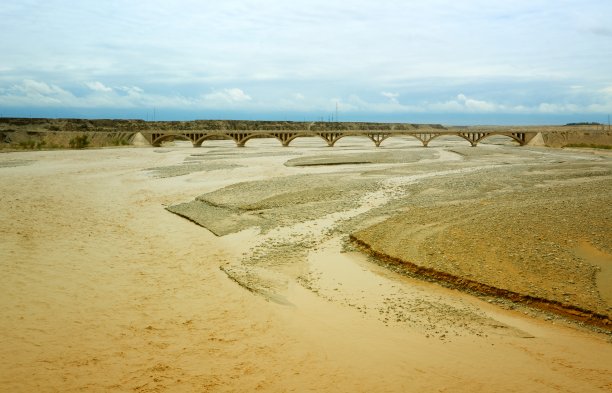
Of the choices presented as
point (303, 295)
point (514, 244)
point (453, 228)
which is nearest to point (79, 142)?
point (453, 228)

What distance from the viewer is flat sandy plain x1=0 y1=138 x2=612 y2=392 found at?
728 centimetres

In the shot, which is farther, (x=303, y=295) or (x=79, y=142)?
(x=79, y=142)

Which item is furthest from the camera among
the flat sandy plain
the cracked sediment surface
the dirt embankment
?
the cracked sediment surface

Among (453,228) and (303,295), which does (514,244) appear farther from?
(303,295)

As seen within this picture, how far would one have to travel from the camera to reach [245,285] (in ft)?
35.6

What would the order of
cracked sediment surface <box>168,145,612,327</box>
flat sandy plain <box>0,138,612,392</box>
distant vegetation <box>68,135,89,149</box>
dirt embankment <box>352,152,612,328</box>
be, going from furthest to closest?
distant vegetation <box>68,135,89,149</box> < cracked sediment surface <box>168,145,612,327</box> < dirt embankment <box>352,152,612,328</box> < flat sandy plain <box>0,138,612,392</box>

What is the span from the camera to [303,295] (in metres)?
10.4

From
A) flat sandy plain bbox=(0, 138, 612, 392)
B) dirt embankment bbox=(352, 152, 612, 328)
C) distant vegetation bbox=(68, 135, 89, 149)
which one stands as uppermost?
distant vegetation bbox=(68, 135, 89, 149)

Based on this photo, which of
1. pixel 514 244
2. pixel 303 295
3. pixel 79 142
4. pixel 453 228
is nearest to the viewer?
pixel 303 295

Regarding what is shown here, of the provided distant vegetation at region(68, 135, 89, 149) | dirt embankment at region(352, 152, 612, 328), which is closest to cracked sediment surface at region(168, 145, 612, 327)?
dirt embankment at region(352, 152, 612, 328)

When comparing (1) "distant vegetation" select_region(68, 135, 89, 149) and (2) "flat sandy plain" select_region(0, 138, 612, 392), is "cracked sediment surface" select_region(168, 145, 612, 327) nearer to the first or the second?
(2) "flat sandy plain" select_region(0, 138, 612, 392)

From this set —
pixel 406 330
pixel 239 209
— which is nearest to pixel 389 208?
pixel 239 209

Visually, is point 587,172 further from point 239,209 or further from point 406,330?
point 406,330

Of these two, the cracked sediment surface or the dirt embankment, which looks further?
the cracked sediment surface
